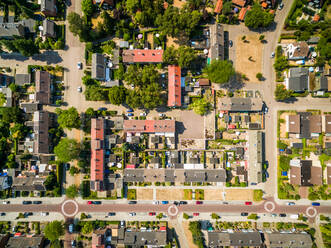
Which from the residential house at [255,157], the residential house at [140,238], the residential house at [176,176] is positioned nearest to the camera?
the residential house at [140,238]

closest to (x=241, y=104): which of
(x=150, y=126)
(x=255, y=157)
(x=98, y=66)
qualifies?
(x=255, y=157)

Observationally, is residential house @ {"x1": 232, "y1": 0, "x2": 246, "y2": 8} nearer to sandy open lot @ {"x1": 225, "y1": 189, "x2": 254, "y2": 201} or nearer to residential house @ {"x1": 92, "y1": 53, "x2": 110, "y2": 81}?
residential house @ {"x1": 92, "y1": 53, "x2": 110, "y2": 81}

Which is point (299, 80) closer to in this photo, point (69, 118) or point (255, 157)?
point (255, 157)

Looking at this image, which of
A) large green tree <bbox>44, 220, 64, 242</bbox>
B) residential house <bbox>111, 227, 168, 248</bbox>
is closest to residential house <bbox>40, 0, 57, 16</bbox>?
large green tree <bbox>44, 220, 64, 242</bbox>

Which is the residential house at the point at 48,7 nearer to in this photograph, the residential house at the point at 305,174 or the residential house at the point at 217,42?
the residential house at the point at 217,42

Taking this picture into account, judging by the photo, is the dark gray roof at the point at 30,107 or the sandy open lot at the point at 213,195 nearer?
the dark gray roof at the point at 30,107

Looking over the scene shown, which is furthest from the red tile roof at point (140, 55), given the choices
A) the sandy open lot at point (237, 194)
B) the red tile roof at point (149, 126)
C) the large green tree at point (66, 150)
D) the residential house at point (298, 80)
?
the sandy open lot at point (237, 194)

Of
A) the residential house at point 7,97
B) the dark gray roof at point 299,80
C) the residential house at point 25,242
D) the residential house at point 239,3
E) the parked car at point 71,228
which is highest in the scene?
the residential house at point 239,3

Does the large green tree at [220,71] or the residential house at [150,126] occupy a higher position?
the large green tree at [220,71]
